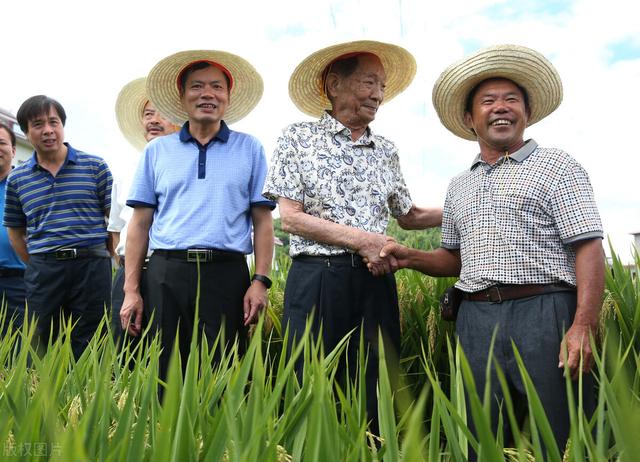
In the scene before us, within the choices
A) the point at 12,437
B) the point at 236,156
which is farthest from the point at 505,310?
the point at 12,437

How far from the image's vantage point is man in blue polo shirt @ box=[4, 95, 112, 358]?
12.3 ft

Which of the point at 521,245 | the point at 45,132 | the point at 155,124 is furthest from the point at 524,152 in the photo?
the point at 45,132

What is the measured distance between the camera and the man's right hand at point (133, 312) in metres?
2.90

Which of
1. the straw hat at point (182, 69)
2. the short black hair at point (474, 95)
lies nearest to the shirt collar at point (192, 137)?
the straw hat at point (182, 69)

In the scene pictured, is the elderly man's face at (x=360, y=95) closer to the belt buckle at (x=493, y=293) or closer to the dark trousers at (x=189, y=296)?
the dark trousers at (x=189, y=296)

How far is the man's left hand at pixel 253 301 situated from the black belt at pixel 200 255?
0.51 feet

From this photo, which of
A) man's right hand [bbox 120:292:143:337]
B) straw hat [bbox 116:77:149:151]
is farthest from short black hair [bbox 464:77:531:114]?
straw hat [bbox 116:77:149:151]

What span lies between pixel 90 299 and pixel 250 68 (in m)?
1.59

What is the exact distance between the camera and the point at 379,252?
258 centimetres

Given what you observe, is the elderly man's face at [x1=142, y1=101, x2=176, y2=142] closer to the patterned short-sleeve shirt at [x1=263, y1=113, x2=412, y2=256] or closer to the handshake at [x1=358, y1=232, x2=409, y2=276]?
the patterned short-sleeve shirt at [x1=263, y1=113, x2=412, y2=256]

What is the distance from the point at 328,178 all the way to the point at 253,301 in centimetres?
63

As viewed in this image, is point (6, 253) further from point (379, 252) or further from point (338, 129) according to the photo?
point (379, 252)

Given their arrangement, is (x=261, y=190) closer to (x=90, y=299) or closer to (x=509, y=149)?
(x=509, y=149)

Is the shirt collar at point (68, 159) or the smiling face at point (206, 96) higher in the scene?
the smiling face at point (206, 96)
